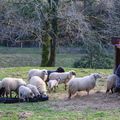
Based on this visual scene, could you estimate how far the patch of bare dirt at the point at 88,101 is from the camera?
28.2ft

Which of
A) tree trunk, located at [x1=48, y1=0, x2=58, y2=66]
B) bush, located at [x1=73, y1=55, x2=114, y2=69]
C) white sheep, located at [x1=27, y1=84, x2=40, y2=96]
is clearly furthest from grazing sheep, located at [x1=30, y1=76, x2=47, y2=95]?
bush, located at [x1=73, y1=55, x2=114, y2=69]

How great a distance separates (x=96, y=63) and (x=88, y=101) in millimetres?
12199

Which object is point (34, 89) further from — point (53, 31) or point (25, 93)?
point (53, 31)

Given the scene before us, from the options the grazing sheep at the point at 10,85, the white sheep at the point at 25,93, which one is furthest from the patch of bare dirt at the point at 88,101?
the grazing sheep at the point at 10,85

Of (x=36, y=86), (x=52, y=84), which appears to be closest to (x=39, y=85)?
(x=36, y=86)

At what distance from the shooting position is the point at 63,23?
66.0ft

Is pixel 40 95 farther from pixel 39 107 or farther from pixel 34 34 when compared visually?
pixel 34 34

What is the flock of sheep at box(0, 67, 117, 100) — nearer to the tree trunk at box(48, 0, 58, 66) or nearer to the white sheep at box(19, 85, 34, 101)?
the white sheep at box(19, 85, 34, 101)

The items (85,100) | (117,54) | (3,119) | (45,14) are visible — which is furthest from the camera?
(45,14)

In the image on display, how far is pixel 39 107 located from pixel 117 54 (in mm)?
3492

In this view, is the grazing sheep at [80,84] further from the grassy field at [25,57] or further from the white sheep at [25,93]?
the grassy field at [25,57]

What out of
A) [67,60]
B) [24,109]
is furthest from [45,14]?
[24,109]

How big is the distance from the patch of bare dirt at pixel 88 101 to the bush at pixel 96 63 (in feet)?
35.0

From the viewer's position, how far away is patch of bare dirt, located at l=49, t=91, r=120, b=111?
8.58 metres
